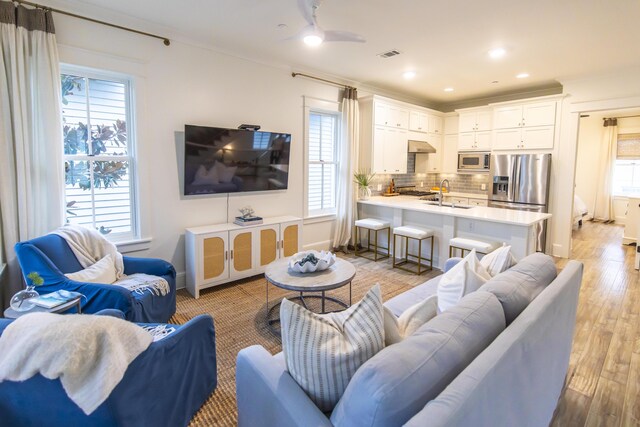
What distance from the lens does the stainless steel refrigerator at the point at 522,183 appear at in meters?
5.34

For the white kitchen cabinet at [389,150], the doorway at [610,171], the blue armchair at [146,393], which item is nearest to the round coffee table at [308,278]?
the blue armchair at [146,393]

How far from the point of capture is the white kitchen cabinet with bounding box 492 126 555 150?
538 cm

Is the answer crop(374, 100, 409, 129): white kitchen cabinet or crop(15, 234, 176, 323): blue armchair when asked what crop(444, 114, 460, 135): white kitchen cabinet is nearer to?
crop(374, 100, 409, 129): white kitchen cabinet

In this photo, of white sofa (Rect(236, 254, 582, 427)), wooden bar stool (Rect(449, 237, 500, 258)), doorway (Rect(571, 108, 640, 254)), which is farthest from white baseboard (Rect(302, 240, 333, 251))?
doorway (Rect(571, 108, 640, 254))

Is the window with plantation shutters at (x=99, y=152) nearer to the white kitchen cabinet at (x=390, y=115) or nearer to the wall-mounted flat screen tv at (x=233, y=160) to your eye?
the wall-mounted flat screen tv at (x=233, y=160)

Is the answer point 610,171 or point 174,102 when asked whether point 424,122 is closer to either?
point 174,102

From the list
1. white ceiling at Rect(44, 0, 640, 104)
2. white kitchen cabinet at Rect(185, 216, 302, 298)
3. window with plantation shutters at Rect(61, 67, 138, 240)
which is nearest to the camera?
white ceiling at Rect(44, 0, 640, 104)

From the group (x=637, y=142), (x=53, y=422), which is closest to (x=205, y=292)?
(x=53, y=422)

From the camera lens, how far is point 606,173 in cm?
822

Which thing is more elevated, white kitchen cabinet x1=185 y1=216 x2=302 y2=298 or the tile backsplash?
the tile backsplash

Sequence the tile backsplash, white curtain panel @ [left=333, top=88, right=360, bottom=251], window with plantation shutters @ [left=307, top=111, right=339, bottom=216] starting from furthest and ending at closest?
the tile backsplash → white curtain panel @ [left=333, top=88, right=360, bottom=251] → window with plantation shutters @ [left=307, top=111, right=339, bottom=216]

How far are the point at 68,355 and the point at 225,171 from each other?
313 centimetres

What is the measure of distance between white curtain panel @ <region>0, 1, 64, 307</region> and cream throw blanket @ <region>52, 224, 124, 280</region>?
0.34 meters

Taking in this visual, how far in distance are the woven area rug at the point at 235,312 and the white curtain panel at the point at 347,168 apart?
74 centimetres
